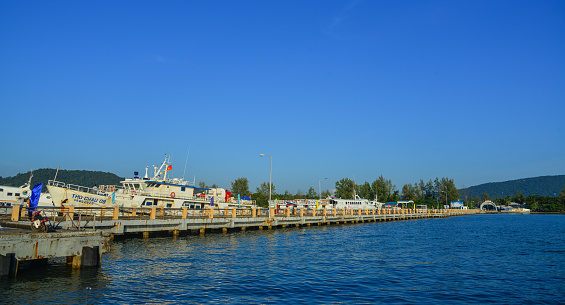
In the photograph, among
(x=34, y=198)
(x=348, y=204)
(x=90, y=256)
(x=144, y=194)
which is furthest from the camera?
(x=348, y=204)

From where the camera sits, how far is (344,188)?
160 meters

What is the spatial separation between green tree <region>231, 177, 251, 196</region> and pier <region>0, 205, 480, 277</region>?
270 ft

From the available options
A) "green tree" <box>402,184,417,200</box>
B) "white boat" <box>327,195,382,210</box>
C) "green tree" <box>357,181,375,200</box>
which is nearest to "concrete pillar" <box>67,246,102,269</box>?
"white boat" <box>327,195,382,210</box>

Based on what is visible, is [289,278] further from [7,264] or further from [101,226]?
[101,226]

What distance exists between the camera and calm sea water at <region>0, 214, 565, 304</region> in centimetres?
1384

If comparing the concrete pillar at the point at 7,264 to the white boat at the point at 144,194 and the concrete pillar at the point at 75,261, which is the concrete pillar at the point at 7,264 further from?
the white boat at the point at 144,194

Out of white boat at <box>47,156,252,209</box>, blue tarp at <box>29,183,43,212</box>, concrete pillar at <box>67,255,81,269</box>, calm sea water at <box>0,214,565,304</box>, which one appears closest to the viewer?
calm sea water at <box>0,214,565,304</box>

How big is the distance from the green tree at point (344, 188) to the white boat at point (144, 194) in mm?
A: 109499

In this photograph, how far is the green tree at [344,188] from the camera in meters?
157

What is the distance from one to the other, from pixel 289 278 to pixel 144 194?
33.7 m

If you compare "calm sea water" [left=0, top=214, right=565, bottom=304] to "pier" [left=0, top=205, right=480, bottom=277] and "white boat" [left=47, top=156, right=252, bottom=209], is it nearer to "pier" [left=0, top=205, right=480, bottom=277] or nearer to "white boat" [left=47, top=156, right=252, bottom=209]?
"pier" [left=0, top=205, right=480, bottom=277]

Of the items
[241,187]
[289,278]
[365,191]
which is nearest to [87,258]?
[289,278]

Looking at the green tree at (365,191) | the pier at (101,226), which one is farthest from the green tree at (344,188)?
the pier at (101,226)

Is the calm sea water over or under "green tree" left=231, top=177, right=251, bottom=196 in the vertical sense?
under
